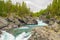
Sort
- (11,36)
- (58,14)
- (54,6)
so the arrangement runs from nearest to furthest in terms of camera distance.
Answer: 1. (11,36)
2. (58,14)
3. (54,6)

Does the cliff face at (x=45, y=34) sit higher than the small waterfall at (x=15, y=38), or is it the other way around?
the cliff face at (x=45, y=34)

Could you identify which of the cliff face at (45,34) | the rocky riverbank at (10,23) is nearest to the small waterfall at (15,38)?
the cliff face at (45,34)

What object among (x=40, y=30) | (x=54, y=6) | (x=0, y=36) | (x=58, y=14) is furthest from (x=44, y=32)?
(x=54, y=6)

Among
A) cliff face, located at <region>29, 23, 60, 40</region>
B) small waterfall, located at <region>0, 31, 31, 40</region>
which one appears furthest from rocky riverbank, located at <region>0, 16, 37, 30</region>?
cliff face, located at <region>29, 23, 60, 40</region>

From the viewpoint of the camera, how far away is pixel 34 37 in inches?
267

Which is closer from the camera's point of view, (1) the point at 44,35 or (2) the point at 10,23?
(1) the point at 44,35

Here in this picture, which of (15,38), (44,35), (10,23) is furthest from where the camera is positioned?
(10,23)

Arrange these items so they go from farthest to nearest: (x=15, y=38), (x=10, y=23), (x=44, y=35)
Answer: (x=10, y=23) < (x=15, y=38) < (x=44, y=35)

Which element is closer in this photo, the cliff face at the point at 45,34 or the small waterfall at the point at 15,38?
the cliff face at the point at 45,34

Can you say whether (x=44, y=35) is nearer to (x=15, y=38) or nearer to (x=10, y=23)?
(x=15, y=38)

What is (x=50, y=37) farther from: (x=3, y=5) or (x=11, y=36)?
(x=3, y=5)

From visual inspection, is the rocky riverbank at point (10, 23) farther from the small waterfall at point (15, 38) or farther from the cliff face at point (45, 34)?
the cliff face at point (45, 34)

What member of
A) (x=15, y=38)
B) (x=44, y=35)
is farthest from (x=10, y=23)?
(x=44, y=35)

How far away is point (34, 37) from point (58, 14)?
19.3 ft
